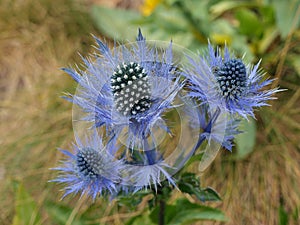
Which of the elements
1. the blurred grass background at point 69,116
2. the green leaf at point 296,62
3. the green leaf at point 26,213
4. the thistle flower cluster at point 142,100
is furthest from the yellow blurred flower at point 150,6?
the thistle flower cluster at point 142,100

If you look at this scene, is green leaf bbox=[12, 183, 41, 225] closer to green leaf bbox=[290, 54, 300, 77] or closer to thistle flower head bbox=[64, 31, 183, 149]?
thistle flower head bbox=[64, 31, 183, 149]

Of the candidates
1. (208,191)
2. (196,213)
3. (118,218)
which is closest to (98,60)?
(208,191)

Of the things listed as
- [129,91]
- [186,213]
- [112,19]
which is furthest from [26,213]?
[112,19]

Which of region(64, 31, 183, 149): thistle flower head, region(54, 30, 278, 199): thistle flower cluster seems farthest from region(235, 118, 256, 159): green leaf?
region(64, 31, 183, 149): thistle flower head

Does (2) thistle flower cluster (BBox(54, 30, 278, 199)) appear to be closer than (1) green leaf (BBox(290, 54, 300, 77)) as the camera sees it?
Yes

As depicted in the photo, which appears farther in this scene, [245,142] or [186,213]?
[245,142]

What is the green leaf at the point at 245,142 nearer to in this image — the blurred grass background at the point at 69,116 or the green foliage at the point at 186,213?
the blurred grass background at the point at 69,116

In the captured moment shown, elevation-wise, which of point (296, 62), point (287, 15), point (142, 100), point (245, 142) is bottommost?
point (142, 100)

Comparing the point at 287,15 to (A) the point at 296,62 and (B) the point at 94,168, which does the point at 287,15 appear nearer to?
(A) the point at 296,62
